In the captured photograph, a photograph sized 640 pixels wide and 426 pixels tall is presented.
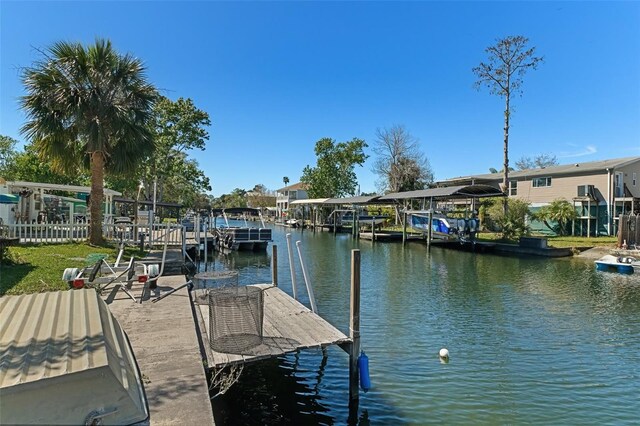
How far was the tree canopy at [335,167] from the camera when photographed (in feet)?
193

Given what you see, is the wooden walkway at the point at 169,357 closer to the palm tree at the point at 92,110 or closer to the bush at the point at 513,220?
the palm tree at the point at 92,110

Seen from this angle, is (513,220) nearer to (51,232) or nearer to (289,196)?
(51,232)

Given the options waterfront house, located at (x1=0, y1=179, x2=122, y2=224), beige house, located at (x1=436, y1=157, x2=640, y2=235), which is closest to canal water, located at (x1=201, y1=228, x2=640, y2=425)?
waterfront house, located at (x1=0, y1=179, x2=122, y2=224)

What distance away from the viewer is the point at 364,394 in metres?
5.93

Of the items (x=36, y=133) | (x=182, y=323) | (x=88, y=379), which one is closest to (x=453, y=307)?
(x=182, y=323)

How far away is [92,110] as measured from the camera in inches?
577

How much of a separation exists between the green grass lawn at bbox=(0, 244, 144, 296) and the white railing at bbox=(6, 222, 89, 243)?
1.01 meters

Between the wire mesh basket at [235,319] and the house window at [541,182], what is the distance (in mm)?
32774

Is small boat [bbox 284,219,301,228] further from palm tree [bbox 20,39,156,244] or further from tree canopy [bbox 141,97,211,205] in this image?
palm tree [bbox 20,39,156,244]

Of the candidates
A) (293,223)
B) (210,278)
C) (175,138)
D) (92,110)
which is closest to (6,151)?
(175,138)

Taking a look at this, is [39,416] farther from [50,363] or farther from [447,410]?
[447,410]

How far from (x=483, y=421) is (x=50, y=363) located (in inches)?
203

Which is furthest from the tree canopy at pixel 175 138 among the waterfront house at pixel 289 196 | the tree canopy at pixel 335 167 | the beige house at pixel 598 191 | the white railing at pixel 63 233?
the waterfront house at pixel 289 196

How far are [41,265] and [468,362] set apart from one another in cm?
1062
